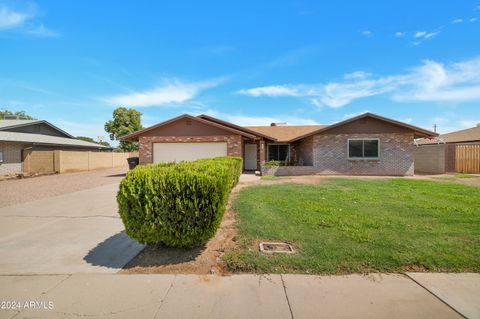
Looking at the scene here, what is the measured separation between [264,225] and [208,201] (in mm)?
1911

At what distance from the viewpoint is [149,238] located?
393 centimetres

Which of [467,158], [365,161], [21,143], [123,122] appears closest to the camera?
[365,161]

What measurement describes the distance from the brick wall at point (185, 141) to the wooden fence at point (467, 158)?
49.7 feet

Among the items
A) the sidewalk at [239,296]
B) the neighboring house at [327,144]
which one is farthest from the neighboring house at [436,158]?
the sidewalk at [239,296]

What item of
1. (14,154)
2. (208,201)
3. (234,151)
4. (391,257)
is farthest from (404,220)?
(14,154)

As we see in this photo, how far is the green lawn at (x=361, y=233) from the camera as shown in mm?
3543

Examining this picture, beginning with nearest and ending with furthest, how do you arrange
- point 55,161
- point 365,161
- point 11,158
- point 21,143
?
point 365,161
point 11,158
point 21,143
point 55,161

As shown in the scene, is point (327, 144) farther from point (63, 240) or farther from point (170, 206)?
point (63, 240)

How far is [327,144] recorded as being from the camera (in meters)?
16.6

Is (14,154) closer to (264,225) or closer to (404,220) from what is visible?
(264,225)

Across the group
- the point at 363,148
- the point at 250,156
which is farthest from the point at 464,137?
the point at 250,156

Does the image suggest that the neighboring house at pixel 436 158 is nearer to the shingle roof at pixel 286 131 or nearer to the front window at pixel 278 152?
the shingle roof at pixel 286 131

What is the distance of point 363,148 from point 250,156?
8472 millimetres

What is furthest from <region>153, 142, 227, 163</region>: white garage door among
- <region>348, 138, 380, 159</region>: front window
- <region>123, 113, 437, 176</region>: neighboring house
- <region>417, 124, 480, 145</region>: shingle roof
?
<region>417, 124, 480, 145</region>: shingle roof
